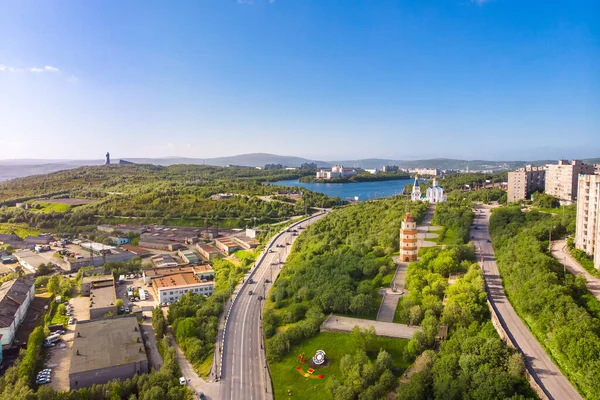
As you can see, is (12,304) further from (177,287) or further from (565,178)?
(565,178)

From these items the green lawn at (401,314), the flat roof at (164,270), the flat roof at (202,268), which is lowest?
the flat roof at (164,270)

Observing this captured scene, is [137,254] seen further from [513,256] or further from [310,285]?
[513,256]

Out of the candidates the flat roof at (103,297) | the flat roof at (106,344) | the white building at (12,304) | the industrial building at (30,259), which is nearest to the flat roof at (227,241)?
the flat roof at (103,297)

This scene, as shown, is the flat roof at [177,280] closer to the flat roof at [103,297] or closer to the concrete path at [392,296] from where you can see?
the flat roof at [103,297]

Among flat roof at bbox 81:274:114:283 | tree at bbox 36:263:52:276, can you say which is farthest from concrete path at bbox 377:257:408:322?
tree at bbox 36:263:52:276

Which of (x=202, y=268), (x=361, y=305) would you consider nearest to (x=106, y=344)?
(x=361, y=305)

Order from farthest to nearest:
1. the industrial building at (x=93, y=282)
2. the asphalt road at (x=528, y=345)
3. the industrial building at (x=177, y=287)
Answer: the industrial building at (x=93, y=282), the industrial building at (x=177, y=287), the asphalt road at (x=528, y=345)
